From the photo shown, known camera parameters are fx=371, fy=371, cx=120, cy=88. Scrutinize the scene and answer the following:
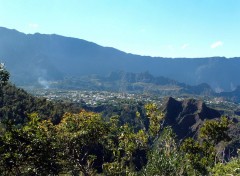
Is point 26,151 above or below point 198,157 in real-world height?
above

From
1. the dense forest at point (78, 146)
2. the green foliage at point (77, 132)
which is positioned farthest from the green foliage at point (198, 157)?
the green foliage at point (77, 132)

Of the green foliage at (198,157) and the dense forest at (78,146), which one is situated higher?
the dense forest at (78,146)

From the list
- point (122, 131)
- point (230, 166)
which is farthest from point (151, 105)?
point (230, 166)

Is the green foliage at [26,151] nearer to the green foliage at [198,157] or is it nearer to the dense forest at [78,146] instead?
the dense forest at [78,146]

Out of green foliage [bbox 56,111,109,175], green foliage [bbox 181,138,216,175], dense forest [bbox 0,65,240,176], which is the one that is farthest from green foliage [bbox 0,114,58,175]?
green foliage [bbox 181,138,216,175]

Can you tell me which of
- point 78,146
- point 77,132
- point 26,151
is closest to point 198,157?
point 78,146

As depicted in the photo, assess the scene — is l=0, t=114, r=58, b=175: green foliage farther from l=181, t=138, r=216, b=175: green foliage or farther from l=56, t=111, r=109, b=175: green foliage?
l=181, t=138, r=216, b=175: green foliage

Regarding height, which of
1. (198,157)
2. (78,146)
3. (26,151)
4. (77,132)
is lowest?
Result: (198,157)

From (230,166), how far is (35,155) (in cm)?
1201

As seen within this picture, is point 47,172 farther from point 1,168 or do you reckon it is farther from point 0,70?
point 0,70

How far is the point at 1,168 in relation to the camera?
2130 cm

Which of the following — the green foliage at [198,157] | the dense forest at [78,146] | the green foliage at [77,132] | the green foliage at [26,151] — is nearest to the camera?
the green foliage at [26,151]

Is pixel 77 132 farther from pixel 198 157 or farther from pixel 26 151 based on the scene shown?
pixel 198 157

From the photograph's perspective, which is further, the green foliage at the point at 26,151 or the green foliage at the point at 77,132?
the green foliage at the point at 77,132
